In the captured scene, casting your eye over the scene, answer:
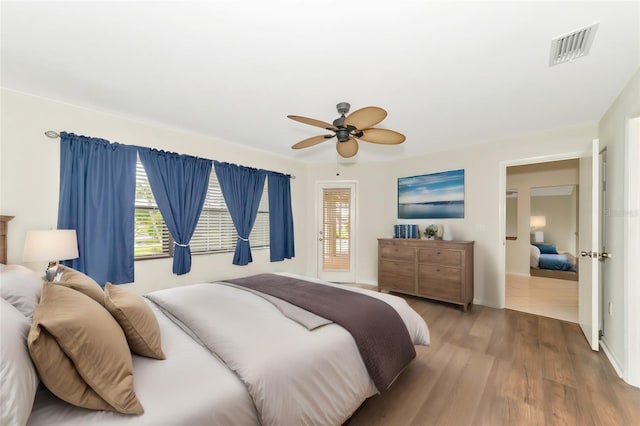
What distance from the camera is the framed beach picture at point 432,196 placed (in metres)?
4.11

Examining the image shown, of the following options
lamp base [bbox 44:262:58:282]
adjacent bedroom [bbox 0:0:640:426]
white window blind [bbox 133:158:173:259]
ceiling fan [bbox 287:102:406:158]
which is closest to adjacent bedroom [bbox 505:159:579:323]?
adjacent bedroom [bbox 0:0:640:426]

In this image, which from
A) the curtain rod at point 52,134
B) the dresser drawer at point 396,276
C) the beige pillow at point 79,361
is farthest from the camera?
the dresser drawer at point 396,276

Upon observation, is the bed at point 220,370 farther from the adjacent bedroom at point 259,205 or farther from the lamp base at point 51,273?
the lamp base at point 51,273

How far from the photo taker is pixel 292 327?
1578 millimetres

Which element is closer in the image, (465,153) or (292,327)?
(292,327)

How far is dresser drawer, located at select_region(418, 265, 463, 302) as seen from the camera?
11.8 ft

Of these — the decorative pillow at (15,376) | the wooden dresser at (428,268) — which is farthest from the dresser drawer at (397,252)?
the decorative pillow at (15,376)

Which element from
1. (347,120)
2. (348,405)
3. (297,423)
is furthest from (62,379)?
(347,120)

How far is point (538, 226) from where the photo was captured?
6.92m

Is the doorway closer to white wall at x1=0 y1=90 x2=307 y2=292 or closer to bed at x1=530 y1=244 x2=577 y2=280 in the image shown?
bed at x1=530 y1=244 x2=577 y2=280

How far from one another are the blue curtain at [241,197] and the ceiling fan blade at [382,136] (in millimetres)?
2178

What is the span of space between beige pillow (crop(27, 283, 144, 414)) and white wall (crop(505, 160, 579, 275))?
6.60m

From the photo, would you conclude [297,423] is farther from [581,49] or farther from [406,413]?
[581,49]

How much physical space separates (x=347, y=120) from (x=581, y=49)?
63.8 inches
